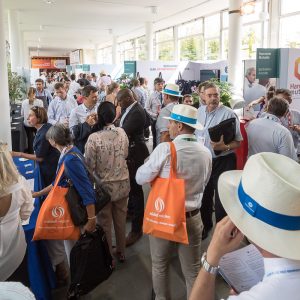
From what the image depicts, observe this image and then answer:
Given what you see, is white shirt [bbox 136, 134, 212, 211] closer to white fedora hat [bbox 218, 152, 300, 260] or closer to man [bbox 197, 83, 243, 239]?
man [bbox 197, 83, 243, 239]

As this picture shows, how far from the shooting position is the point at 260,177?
918 millimetres

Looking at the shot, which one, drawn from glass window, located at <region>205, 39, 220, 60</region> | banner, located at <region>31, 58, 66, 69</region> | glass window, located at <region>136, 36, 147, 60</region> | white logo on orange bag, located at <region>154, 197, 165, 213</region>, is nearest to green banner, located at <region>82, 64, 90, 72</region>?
glass window, located at <region>136, 36, 147, 60</region>

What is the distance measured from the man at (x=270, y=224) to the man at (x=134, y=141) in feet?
8.14

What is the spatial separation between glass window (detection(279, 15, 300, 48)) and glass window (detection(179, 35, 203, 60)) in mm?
4720

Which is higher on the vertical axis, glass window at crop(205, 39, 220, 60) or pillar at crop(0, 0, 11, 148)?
glass window at crop(205, 39, 220, 60)

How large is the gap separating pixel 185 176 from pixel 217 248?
109 cm

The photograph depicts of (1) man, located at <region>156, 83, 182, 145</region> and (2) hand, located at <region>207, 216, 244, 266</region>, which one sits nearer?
(2) hand, located at <region>207, 216, 244, 266</region>

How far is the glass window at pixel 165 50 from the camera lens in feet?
54.2

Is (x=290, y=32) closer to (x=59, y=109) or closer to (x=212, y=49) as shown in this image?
(x=212, y=49)

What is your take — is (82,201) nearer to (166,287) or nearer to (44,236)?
(44,236)

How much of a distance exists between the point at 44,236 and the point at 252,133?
192 centimetres

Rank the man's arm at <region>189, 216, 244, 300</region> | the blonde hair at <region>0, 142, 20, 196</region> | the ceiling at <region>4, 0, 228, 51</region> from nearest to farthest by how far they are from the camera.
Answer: the man's arm at <region>189, 216, 244, 300</region>
the blonde hair at <region>0, 142, 20, 196</region>
the ceiling at <region>4, 0, 228, 51</region>

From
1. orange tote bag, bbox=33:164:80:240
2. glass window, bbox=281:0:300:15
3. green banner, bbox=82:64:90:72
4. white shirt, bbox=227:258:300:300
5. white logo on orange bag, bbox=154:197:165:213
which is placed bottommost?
orange tote bag, bbox=33:164:80:240

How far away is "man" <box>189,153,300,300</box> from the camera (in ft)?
2.75
